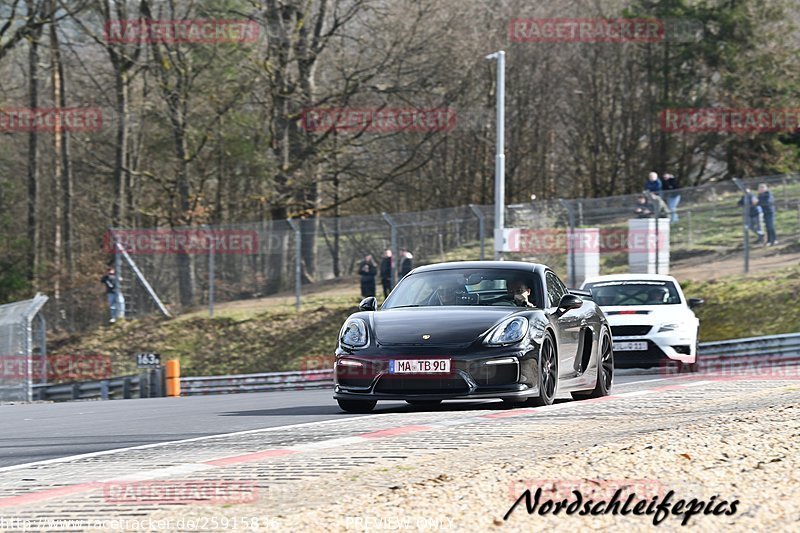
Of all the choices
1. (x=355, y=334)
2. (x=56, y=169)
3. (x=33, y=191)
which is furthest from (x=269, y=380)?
(x=56, y=169)

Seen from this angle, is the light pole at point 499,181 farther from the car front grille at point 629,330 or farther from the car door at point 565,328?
the car door at point 565,328

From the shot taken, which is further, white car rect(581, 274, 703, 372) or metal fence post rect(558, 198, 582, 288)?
metal fence post rect(558, 198, 582, 288)

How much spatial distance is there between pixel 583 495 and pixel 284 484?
1690 millimetres

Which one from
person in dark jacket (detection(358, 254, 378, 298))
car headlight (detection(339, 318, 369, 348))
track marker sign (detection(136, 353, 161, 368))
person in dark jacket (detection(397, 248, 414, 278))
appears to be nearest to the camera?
car headlight (detection(339, 318, 369, 348))

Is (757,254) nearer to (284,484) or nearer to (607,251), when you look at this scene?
(607,251)

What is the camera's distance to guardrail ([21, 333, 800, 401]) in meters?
25.0

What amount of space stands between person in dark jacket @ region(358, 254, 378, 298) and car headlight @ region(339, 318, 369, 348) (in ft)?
75.9

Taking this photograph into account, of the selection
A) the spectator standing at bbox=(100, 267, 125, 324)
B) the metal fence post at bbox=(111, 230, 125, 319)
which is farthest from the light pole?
the spectator standing at bbox=(100, 267, 125, 324)

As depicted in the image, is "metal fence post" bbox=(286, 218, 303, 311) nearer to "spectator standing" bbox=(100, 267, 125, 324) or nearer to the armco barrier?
"spectator standing" bbox=(100, 267, 125, 324)

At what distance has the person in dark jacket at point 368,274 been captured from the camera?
35.2 metres

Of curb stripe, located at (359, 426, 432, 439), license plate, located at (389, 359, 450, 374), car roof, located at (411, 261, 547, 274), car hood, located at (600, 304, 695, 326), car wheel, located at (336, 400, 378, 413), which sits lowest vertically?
car wheel, located at (336, 400, 378, 413)

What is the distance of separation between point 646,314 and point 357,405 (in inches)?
336

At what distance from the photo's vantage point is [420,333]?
11523 mm

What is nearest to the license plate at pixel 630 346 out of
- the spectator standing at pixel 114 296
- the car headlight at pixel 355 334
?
the car headlight at pixel 355 334
